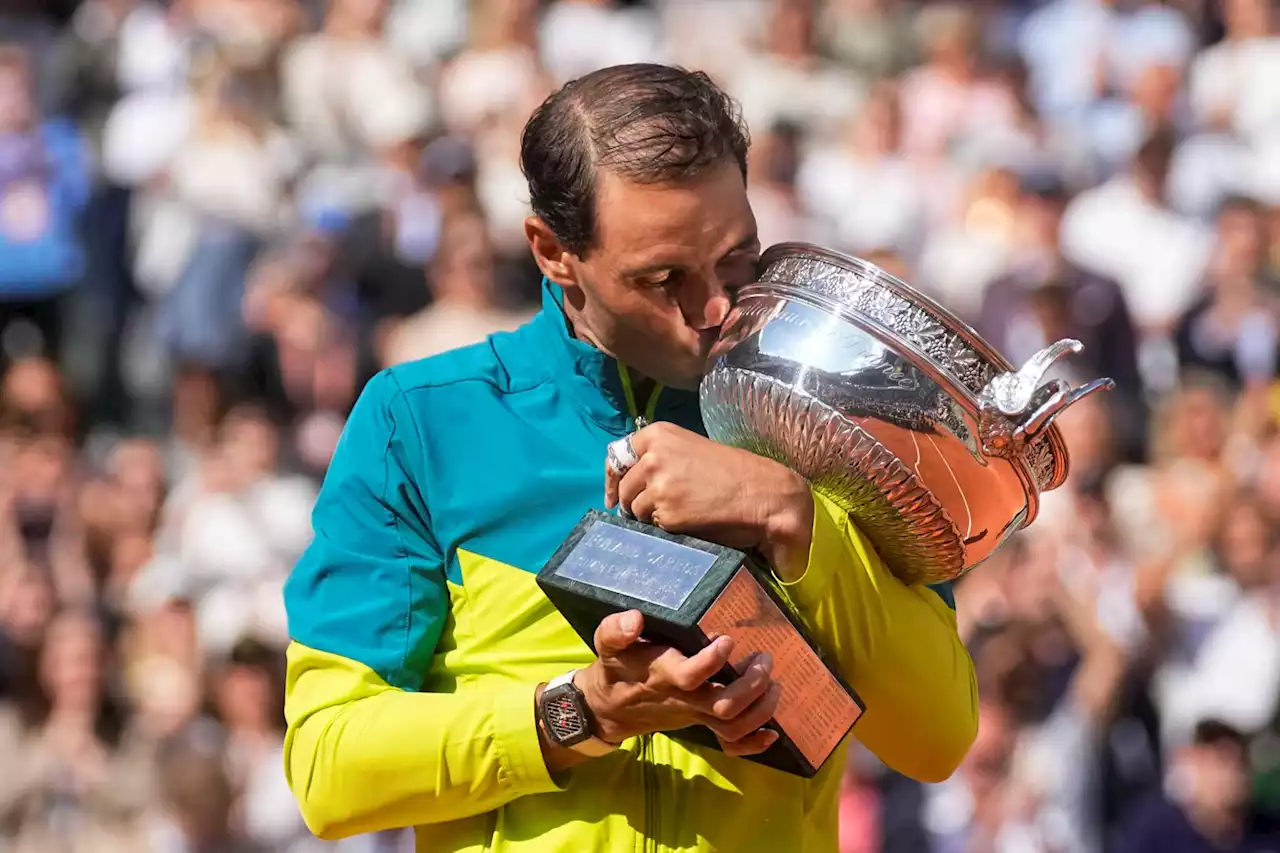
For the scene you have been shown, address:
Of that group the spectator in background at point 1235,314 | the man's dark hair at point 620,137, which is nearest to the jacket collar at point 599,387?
the man's dark hair at point 620,137

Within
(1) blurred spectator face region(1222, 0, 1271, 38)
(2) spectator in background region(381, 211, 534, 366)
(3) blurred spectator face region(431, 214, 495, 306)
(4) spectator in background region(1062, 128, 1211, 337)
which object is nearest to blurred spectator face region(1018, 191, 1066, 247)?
(4) spectator in background region(1062, 128, 1211, 337)

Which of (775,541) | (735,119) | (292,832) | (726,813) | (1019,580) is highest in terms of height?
(735,119)

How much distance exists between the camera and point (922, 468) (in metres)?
2.33

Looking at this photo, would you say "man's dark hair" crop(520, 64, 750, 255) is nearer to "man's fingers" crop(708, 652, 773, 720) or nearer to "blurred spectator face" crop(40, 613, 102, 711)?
"man's fingers" crop(708, 652, 773, 720)

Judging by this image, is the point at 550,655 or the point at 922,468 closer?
the point at 922,468

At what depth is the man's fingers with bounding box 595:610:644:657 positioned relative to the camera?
7.25ft

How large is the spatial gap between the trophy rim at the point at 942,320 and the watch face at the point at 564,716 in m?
0.51

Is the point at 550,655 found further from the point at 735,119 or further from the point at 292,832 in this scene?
the point at 292,832

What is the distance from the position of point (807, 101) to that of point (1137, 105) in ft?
4.70

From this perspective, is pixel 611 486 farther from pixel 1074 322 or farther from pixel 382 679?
pixel 1074 322

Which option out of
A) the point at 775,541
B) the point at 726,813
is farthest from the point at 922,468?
the point at 726,813

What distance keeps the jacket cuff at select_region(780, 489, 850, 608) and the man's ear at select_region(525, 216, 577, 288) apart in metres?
0.45

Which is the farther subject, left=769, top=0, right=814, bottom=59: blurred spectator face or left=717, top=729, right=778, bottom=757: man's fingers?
left=769, top=0, right=814, bottom=59: blurred spectator face

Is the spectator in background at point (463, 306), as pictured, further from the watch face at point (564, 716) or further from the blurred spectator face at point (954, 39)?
the watch face at point (564, 716)
